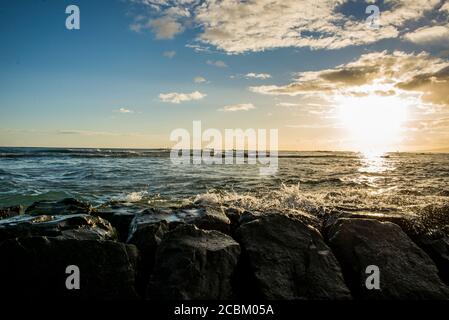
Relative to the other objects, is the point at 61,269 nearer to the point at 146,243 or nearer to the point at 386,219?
the point at 146,243

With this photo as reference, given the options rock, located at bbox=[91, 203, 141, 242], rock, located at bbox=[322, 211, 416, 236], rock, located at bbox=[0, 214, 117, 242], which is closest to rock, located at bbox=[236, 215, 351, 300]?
rock, located at bbox=[322, 211, 416, 236]

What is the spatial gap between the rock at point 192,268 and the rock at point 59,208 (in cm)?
355

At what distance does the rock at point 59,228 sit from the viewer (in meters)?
4.98

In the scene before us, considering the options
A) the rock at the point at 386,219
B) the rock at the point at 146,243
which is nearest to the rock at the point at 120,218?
the rock at the point at 146,243

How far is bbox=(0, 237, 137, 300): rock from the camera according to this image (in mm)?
3914

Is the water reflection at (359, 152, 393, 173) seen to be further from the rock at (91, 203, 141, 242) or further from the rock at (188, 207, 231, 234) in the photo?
the rock at (91, 203, 141, 242)

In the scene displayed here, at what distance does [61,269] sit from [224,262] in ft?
6.30

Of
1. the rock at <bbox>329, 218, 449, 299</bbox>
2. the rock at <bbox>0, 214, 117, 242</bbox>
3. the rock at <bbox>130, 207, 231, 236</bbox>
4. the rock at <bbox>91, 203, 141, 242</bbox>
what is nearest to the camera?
the rock at <bbox>329, 218, 449, 299</bbox>

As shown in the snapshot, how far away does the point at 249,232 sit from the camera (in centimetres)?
503

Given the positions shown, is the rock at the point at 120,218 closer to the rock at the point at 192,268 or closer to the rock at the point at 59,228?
the rock at the point at 59,228

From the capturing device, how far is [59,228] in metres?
5.26

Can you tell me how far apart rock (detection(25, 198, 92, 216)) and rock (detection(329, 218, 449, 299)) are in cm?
512
